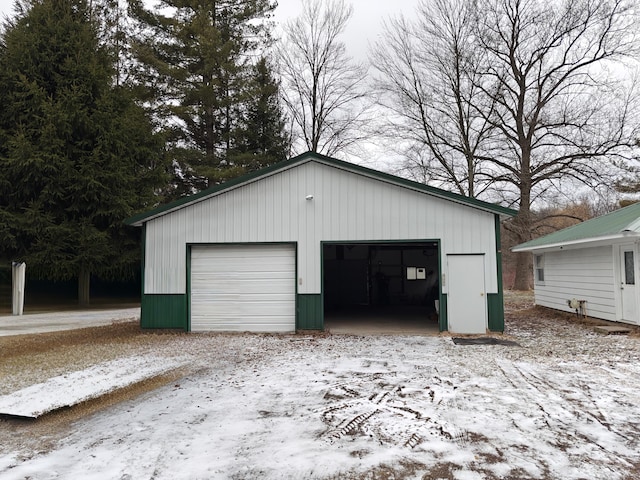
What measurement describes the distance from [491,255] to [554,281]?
576 centimetres

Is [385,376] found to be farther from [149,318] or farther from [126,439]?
[149,318]

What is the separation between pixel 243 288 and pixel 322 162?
342 cm

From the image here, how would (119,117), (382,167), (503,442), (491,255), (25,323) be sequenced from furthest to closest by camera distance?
1. (382,167)
2. (119,117)
3. (25,323)
4. (491,255)
5. (503,442)

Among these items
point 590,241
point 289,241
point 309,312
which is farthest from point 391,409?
point 590,241

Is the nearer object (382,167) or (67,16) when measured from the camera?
(67,16)

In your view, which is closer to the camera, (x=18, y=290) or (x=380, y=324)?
(x=380, y=324)

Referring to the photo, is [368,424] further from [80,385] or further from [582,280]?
[582,280]

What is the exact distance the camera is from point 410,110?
23.5 metres

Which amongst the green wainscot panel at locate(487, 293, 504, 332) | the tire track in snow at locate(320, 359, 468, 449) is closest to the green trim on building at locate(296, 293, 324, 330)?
the green wainscot panel at locate(487, 293, 504, 332)

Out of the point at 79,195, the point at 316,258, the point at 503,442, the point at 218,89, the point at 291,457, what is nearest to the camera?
the point at 291,457

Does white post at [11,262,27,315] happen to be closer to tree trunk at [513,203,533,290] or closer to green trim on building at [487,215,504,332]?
green trim on building at [487,215,504,332]

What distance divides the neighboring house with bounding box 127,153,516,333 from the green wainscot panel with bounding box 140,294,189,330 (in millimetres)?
23

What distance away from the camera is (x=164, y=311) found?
34.2 ft

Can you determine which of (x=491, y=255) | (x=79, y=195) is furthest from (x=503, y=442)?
(x=79, y=195)
